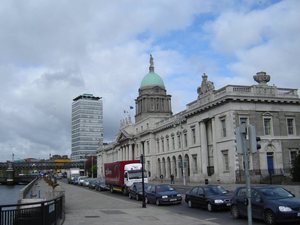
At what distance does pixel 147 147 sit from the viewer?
9844 centimetres

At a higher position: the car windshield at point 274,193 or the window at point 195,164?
the window at point 195,164

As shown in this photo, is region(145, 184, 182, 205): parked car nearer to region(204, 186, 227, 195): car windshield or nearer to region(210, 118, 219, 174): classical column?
region(204, 186, 227, 195): car windshield

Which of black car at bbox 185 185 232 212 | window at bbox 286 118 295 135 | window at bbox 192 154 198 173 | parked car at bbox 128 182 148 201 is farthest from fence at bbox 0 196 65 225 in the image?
window at bbox 192 154 198 173

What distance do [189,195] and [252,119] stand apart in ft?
102

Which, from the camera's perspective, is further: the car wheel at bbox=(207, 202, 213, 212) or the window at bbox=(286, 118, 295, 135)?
the window at bbox=(286, 118, 295, 135)

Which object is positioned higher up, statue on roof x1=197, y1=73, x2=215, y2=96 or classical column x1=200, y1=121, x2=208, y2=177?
statue on roof x1=197, y1=73, x2=215, y2=96

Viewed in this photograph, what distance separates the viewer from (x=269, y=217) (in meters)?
17.1

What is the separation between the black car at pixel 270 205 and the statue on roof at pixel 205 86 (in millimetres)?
41039

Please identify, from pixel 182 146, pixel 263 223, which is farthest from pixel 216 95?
pixel 263 223

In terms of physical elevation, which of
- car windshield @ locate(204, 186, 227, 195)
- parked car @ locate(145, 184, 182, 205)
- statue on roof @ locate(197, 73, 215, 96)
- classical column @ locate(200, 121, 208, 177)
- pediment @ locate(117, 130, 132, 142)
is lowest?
parked car @ locate(145, 184, 182, 205)

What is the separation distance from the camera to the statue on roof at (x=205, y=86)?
6044 centimetres

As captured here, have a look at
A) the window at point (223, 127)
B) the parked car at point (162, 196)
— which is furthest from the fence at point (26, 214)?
the window at point (223, 127)

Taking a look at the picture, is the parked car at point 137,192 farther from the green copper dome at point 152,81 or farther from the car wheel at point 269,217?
the green copper dome at point 152,81

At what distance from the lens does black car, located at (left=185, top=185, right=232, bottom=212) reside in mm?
23672
